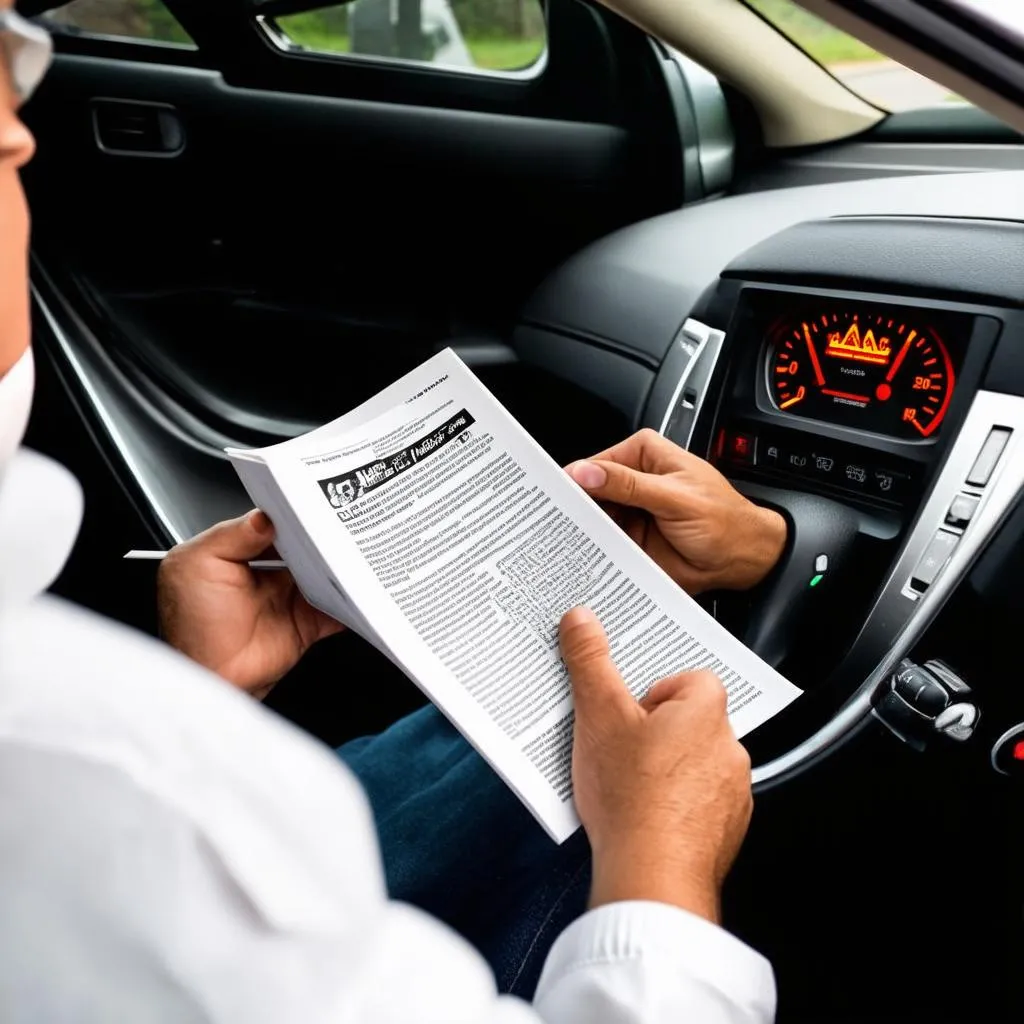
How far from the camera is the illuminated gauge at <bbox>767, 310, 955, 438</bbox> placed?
1.01 m

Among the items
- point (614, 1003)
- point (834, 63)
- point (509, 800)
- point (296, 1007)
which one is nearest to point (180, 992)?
point (296, 1007)

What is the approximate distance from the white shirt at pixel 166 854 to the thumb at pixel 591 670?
0.32 metres

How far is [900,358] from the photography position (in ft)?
3.42

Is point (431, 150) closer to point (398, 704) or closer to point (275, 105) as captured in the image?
point (275, 105)

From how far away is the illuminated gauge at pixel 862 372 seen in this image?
39.9 inches

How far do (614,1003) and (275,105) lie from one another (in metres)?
1.40

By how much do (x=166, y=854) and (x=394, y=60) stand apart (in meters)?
1.47

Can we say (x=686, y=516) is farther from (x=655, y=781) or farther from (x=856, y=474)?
(x=655, y=781)

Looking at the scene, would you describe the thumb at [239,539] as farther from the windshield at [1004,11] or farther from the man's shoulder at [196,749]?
the windshield at [1004,11]

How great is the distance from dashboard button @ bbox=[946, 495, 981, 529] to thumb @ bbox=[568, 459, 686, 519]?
227 millimetres

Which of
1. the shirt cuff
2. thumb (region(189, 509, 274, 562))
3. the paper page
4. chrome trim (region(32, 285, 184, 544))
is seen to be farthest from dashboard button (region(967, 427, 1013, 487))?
chrome trim (region(32, 285, 184, 544))

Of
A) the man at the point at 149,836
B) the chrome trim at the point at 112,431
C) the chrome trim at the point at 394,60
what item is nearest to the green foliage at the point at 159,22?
the chrome trim at the point at 394,60

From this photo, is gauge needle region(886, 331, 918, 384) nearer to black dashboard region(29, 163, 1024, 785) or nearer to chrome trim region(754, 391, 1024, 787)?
black dashboard region(29, 163, 1024, 785)

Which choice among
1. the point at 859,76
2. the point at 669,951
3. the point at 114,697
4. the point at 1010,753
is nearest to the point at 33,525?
the point at 114,697
